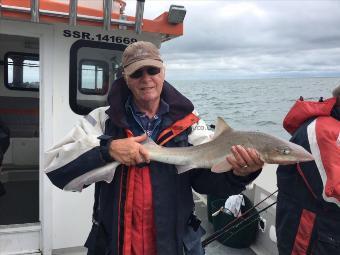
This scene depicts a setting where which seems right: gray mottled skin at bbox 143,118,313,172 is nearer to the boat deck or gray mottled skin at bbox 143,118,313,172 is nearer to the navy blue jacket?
the navy blue jacket

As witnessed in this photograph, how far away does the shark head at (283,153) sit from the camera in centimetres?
232

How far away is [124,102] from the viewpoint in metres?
2.64

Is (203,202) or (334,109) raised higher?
(334,109)

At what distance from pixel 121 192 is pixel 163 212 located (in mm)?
297

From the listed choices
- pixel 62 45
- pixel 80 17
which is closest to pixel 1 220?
pixel 62 45

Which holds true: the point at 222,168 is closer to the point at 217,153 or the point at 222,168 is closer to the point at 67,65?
the point at 217,153

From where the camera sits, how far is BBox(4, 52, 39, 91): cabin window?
8.43 metres

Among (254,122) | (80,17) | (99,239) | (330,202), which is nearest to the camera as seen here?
(99,239)

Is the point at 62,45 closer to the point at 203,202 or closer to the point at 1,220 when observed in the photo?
the point at 1,220

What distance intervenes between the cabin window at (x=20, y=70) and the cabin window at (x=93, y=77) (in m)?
4.17

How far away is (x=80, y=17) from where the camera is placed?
4.00 meters

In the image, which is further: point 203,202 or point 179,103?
point 203,202

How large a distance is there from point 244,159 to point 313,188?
0.90 metres

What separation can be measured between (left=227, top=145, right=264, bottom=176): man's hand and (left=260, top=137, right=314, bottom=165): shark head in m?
0.06
